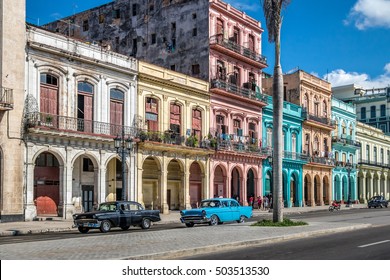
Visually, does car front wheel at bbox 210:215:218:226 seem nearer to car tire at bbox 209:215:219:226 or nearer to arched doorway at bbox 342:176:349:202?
car tire at bbox 209:215:219:226

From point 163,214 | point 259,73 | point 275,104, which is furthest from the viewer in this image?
point 259,73

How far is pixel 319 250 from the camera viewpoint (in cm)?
1427

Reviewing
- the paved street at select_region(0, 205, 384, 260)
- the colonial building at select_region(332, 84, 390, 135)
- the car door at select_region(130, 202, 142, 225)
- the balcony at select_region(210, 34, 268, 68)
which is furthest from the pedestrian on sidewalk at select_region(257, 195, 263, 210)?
the colonial building at select_region(332, 84, 390, 135)

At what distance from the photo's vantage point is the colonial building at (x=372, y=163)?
72.4m

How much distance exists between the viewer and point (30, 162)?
2969 centimetres

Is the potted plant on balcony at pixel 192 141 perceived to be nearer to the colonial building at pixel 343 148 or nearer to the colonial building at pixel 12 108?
the colonial building at pixel 12 108

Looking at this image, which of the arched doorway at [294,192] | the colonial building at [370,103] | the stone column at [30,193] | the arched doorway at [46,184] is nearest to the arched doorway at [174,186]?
the arched doorway at [46,184]

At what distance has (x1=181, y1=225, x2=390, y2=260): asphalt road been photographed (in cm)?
1284

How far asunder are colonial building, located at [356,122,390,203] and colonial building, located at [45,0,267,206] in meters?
26.7

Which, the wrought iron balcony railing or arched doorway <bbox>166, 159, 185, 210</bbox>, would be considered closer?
arched doorway <bbox>166, 159, 185, 210</bbox>

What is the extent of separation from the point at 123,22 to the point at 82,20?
5002 mm

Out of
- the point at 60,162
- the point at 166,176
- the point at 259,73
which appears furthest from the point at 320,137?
the point at 60,162

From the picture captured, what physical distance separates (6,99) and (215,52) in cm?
2040

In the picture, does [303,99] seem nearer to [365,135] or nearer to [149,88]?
[365,135]
